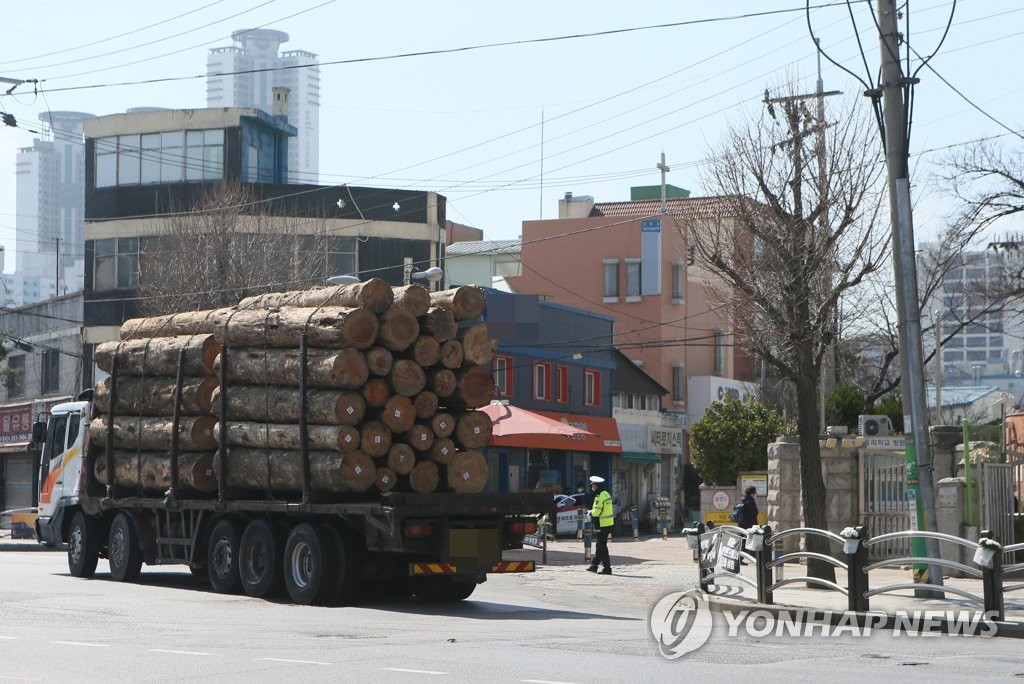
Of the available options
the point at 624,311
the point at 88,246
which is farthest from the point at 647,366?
the point at 88,246

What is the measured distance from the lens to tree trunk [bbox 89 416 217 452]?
19828 mm

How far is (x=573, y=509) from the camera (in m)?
32.0

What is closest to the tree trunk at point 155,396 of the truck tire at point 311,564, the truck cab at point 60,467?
the truck cab at point 60,467

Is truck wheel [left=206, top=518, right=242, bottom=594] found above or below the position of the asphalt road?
above

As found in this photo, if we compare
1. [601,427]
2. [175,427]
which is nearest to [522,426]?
[175,427]

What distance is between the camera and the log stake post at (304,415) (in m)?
17.5

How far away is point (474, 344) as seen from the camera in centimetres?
1806

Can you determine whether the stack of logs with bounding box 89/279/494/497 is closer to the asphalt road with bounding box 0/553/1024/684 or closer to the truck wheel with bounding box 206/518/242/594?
the truck wheel with bounding box 206/518/242/594

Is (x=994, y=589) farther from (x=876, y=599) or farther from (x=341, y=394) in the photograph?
(x=341, y=394)

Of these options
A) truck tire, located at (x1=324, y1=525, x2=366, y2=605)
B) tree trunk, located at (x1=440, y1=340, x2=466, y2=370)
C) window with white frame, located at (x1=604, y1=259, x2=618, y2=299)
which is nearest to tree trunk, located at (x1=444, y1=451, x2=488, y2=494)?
tree trunk, located at (x1=440, y1=340, x2=466, y2=370)

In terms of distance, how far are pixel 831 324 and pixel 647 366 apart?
A: 35793 millimetres

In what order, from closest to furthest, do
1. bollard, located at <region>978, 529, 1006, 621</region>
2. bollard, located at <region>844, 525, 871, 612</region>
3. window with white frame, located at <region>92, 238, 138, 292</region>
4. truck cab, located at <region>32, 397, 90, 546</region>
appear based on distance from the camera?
bollard, located at <region>978, 529, 1006, 621</region> < bollard, located at <region>844, 525, 871, 612</region> < truck cab, located at <region>32, 397, 90, 546</region> < window with white frame, located at <region>92, 238, 138, 292</region>

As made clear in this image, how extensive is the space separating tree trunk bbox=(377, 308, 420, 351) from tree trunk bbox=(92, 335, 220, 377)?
3.49 meters

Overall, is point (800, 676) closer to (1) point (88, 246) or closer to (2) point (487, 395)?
(2) point (487, 395)
